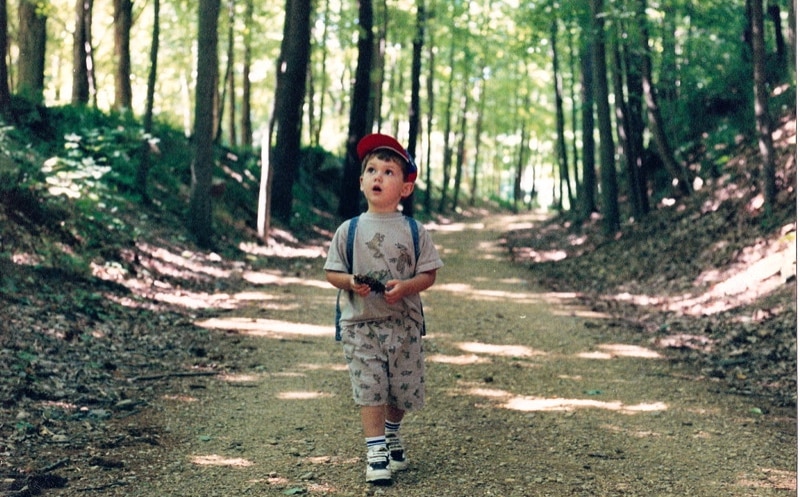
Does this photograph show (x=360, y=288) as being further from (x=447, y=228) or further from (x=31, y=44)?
(x=447, y=228)

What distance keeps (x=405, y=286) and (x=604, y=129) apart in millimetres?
14669

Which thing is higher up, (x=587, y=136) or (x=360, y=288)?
(x=587, y=136)

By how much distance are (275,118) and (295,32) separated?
7.20 ft

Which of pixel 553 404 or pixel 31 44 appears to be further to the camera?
pixel 31 44

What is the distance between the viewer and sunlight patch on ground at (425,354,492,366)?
27.8ft

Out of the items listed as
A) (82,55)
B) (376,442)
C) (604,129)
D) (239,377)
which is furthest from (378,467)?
(82,55)

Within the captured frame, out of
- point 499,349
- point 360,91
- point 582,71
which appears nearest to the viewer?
point 499,349

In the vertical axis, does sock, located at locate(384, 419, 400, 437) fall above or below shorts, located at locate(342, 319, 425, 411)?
below

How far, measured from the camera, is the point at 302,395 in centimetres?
704

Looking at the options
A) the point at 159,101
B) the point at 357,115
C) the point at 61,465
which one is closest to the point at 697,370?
the point at 61,465

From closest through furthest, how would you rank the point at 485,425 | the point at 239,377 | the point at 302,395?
the point at 485,425
the point at 302,395
the point at 239,377

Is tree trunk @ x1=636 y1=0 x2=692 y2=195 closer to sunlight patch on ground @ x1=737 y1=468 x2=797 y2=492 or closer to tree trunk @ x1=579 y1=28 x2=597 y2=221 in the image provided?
tree trunk @ x1=579 y1=28 x2=597 y2=221

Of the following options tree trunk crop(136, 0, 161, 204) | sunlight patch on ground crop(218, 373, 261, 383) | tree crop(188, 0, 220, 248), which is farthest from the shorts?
tree trunk crop(136, 0, 161, 204)

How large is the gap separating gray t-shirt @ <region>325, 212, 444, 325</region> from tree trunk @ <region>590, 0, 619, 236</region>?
44.5 ft
